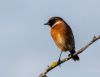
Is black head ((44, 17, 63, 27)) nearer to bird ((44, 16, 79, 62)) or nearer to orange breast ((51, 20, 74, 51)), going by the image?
bird ((44, 16, 79, 62))

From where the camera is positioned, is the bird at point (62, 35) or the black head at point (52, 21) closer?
the bird at point (62, 35)

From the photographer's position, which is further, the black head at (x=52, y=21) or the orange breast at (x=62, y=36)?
the black head at (x=52, y=21)

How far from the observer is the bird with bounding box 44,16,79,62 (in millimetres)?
7137

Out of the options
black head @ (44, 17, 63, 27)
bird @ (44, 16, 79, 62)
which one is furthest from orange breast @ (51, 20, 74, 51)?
black head @ (44, 17, 63, 27)

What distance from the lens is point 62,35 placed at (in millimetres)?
7164

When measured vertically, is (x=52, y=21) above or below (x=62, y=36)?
above

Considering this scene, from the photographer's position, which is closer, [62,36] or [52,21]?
[62,36]

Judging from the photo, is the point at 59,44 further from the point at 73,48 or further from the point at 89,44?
the point at 89,44

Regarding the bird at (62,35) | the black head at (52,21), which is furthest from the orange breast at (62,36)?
the black head at (52,21)

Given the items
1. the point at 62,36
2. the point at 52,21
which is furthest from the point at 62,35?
the point at 52,21

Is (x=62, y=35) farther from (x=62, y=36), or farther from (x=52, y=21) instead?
(x=52, y=21)

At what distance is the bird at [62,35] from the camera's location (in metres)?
7.14

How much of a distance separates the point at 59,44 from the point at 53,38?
0.84 ft

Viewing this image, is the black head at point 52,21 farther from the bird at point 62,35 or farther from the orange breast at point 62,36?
the orange breast at point 62,36
